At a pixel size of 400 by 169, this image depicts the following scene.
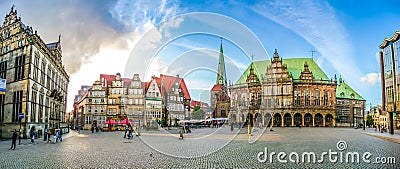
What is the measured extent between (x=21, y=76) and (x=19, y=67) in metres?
1.10

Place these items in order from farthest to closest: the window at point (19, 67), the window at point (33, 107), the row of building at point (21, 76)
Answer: the window at point (33, 107)
the window at point (19, 67)
the row of building at point (21, 76)

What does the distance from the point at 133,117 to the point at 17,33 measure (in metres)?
28.9

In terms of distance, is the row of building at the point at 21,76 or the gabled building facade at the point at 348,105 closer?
the row of building at the point at 21,76

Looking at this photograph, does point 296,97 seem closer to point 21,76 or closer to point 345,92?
point 345,92

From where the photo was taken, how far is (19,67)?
30.4 metres

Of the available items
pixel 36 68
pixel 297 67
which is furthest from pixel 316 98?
pixel 36 68

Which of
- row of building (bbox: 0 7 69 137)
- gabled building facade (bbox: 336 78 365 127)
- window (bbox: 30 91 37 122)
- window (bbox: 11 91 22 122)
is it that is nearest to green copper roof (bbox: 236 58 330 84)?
gabled building facade (bbox: 336 78 365 127)

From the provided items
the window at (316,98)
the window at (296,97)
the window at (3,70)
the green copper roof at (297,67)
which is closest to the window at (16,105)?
the window at (3,70)

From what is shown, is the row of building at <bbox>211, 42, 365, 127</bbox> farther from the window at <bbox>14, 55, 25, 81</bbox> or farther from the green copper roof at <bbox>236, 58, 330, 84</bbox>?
the window at <bbox>14, 55, 25, 81</bbox>

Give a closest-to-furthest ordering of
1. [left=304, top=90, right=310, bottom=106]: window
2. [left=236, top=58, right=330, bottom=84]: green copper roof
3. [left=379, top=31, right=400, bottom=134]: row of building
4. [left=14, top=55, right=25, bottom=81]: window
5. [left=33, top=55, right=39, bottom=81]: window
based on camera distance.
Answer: [left=14, top=55, right=25, bottom=81]: window
[left=33, top=55, right=39, bottom=81]: window
[left=379, top=31, right=400, bottom=134]: row of building
[left=304, top=90, right=310, bottom=106]: window
[left=236, top=58, right=330, bottom=84]: green copper roof

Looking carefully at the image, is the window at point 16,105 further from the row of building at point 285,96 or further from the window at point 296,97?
the window at point 296,97

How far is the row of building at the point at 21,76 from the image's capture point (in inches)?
1156

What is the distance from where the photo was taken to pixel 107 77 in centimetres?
6644

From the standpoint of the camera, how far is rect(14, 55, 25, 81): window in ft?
98.6
